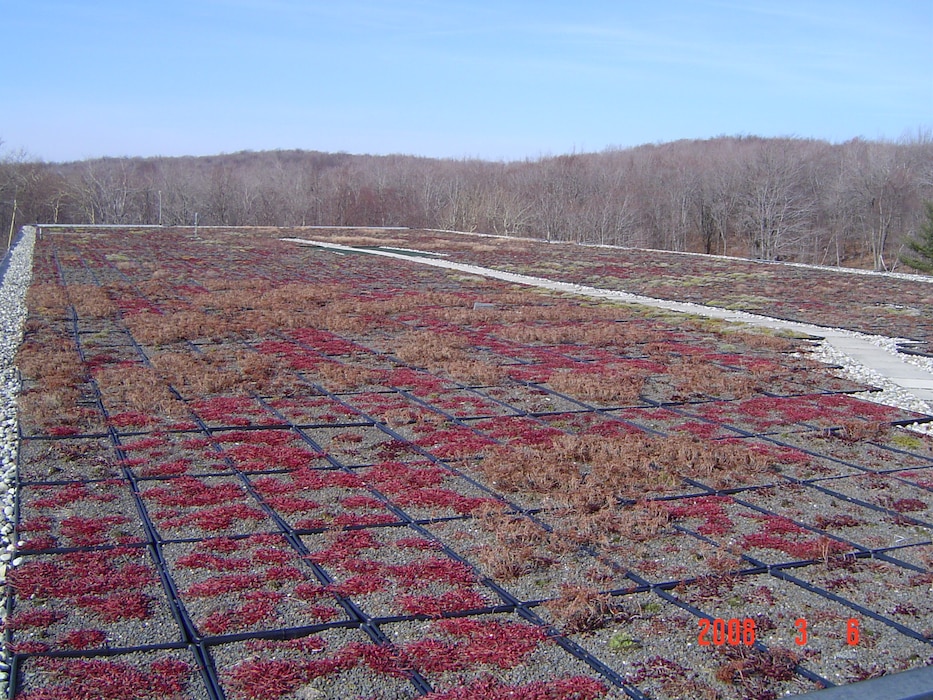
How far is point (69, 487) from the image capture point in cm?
516

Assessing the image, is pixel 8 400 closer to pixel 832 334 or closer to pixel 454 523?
pixel 454 523

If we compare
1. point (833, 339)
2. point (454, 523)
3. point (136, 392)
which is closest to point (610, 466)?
point (454, 523)

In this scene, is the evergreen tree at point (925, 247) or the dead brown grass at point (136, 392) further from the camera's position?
the evergreen tree at point (925, 247)

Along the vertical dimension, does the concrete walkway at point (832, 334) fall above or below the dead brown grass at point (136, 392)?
above

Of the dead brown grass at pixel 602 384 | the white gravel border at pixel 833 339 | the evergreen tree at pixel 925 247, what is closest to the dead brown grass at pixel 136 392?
the dead brown grass at pixel 602 384

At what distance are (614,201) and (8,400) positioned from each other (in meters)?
43.2

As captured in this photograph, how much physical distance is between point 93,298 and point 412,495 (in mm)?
10568

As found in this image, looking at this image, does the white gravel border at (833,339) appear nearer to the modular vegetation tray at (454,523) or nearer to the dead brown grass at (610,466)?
the modular vegetation tray at (454,523)

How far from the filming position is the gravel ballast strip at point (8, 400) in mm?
4195

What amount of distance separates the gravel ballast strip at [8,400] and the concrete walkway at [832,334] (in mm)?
7666

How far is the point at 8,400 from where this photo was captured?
280 inches

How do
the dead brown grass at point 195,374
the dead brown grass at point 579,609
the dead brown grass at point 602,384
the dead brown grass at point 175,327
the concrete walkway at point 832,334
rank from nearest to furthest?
the dead brown grass at point 579,609 < the dead brown grass at point 195,374 < the dead brown grass at point 602,384 < the concrete walkway at point 832,334 < the dead brown grass at point 175,327

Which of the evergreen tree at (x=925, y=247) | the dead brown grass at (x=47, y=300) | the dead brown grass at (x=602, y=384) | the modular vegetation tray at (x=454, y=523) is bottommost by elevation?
the modular vegetation tray at (x=454, y=523)

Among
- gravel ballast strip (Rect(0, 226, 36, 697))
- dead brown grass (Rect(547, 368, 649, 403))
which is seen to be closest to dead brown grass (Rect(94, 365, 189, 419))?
gravel ballast strip (Rect(0, 226, 36, 697))
